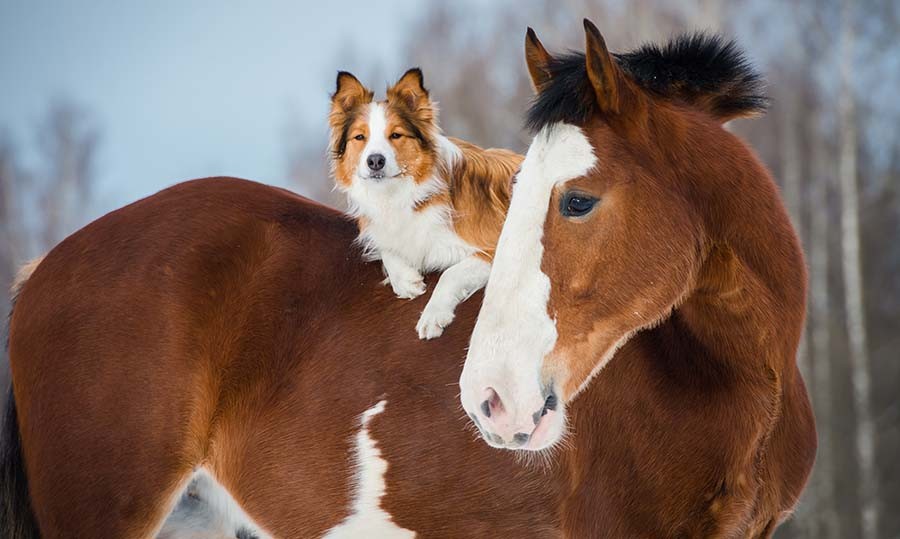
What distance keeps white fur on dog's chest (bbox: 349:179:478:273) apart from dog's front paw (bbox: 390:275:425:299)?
0.15 m

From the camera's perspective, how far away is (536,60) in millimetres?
3186

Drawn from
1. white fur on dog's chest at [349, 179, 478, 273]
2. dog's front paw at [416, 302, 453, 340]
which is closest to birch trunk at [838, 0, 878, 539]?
white fur on dog's chest at [349, 179, 478, 273]

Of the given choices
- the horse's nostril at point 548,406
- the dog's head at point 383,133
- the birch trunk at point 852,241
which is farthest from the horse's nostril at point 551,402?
the birch trunk at point 852,241

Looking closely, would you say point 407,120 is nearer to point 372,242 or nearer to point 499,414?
point 372,242

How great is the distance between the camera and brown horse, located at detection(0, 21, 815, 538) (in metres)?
2.79

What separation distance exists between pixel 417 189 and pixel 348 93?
902 mm

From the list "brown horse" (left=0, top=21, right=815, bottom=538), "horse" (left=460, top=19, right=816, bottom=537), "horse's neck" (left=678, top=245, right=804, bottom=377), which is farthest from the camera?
"horse's neck" (left=678, top=245, right=804, bottom=377)

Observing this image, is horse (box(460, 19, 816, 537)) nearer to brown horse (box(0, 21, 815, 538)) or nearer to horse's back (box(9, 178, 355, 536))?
brown horse (box(0, 21, 815, 538))

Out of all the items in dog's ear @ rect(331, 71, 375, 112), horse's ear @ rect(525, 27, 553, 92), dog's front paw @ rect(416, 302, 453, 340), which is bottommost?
dog's front paw @ rect(416, 302, 453, 340)

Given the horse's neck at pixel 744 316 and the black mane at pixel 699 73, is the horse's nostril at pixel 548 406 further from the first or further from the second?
the black mane at pixel 699 73

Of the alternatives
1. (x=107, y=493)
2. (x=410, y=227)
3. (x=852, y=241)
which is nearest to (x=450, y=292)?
(x=410, y=227)

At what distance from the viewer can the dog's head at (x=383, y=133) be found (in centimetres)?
455

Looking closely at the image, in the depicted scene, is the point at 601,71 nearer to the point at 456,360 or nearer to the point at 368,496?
the point at 456,360

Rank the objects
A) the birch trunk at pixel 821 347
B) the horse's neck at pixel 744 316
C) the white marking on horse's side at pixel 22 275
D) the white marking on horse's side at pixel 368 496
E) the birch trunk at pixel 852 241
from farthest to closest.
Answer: the birch trunk at pixel 821 347, the birch trunk at pixel 852 241, the white marking on horse's side at pixel 22 275, the white marking on horse's side at pixel 368 496, the horse's neck at pixel 744 316
